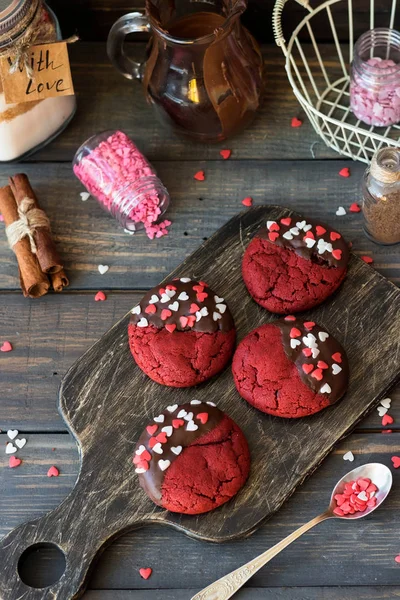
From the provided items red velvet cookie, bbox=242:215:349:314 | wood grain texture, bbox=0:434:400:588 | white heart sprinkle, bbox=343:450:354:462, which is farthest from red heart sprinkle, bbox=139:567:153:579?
red velvet cookie, bbox=242:215:349:314

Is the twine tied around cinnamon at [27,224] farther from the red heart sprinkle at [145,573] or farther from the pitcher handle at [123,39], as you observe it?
the red heart sprinkle at [145,573]

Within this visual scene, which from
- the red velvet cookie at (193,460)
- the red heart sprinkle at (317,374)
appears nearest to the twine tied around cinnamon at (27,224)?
the red velvet cookie at (193,460)

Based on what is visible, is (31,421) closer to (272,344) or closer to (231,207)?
(272,344)

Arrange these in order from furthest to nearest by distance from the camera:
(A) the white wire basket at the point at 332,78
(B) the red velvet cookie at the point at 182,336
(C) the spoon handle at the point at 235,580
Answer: (A) the white wire basket at the point at 332,78 < (B) the red velvet cookie at the point at 182,336 < (C) the spoon handle at the point at 235,580

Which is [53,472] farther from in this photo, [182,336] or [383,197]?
[383,197]

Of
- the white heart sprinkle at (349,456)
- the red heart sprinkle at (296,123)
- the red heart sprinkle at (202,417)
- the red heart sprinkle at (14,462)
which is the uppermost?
the red heart sprinkle at (296,123)

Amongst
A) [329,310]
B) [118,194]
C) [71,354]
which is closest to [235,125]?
[118,194]
